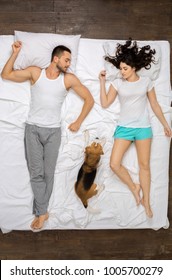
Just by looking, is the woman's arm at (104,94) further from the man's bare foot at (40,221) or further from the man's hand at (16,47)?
the man's bare foot at (40,221)

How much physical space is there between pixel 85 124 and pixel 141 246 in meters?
0.90

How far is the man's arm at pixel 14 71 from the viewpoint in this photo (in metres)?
2.19

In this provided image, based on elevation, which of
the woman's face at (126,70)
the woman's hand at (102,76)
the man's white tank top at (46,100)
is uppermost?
the woman's face at (126,70)

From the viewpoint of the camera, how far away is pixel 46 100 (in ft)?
7.23

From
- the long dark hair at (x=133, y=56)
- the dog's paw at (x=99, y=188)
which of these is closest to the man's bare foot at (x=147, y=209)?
the dog's paw at (x=99, y=188)

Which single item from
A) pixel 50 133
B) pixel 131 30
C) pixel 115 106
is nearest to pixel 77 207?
pixel 50 133

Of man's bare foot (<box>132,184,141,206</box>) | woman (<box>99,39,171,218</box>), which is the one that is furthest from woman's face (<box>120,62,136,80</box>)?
man's bare foot (<box>132,184,141,206</box>)

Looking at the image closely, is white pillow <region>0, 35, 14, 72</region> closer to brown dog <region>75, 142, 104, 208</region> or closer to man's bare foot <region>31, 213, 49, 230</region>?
brown dog <region>75, 142, 104, 208</region>

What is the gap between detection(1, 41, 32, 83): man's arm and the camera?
2191 millimetres

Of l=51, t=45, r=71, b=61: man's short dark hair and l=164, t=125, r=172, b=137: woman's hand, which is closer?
l=51, t=45, r=71, b=61: man's short dark hair

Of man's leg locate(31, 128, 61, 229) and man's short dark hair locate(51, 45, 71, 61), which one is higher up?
man's short dark hair locate(51, 45, 71, 61)

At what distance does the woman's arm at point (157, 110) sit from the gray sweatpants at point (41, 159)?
0.62 metres

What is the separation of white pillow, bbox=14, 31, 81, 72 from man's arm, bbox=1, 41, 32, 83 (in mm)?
31

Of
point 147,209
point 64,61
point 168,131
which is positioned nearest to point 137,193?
point 147,209
